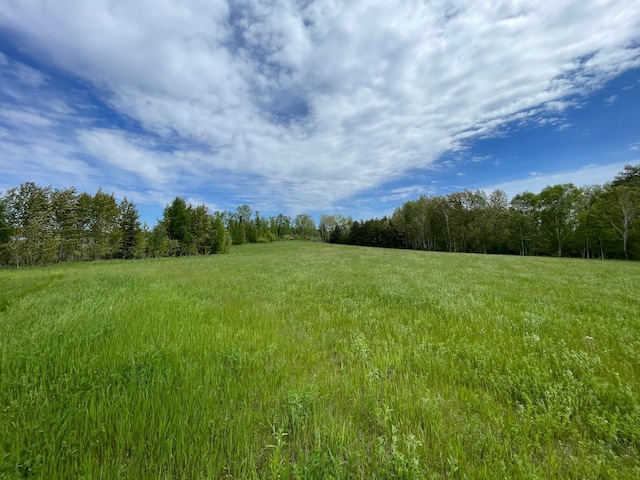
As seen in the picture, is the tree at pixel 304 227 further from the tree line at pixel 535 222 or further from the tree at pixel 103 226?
the tree at pixel 103 226

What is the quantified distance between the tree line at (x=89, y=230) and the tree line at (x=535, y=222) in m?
57.6

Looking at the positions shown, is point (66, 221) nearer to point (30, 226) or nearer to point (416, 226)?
point (30, 226)

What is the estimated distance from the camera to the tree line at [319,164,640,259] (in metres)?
43.3

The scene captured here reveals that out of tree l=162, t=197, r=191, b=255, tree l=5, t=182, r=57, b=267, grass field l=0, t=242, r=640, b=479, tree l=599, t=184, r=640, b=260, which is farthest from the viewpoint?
tree l=162, t=197, r=191, b=255

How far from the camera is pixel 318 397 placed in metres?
3.33

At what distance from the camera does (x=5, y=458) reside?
7.25ft

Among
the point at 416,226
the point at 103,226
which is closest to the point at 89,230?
the point at 103,226

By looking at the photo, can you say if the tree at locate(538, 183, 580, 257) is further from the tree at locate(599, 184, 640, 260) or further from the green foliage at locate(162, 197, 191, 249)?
the green foliage at locate(162, 197, 191, 249)

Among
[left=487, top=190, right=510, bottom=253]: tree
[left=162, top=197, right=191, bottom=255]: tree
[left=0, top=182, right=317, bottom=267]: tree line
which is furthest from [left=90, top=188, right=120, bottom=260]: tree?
[left=487, top=190, right=510, bottom=253]: tree

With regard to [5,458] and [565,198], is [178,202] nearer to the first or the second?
[5,458]

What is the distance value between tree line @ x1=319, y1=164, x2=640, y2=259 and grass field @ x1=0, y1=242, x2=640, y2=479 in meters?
57.7

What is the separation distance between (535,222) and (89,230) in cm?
8635

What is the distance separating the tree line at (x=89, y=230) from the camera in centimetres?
2897

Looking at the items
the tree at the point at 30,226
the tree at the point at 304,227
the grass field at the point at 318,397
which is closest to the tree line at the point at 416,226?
the tree at the point at 30,226
